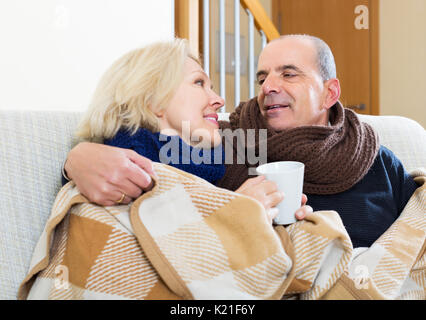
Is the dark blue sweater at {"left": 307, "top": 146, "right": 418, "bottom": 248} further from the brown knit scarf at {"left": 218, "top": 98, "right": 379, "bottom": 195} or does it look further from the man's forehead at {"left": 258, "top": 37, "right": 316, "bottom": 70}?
the man's forehead at {"left": 258, "top": 37, "right": 316, "bottom": 70}

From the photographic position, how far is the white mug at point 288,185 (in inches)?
31.3

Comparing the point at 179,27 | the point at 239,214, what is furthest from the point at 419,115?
the point at 239,214

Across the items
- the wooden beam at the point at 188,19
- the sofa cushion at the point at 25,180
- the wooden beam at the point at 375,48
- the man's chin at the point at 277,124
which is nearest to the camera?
the sofa cushion at the point at 25,180

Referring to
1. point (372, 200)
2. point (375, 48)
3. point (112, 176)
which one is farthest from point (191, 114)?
point (375, 48)

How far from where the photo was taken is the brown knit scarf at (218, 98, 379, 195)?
3.74 feet

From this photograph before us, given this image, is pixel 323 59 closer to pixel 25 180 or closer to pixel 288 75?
pixel 288 75

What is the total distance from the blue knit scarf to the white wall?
2.54ft

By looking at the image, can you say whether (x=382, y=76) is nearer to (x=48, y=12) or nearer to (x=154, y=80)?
(x=48, y=12)

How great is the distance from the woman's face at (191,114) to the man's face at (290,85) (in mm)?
313

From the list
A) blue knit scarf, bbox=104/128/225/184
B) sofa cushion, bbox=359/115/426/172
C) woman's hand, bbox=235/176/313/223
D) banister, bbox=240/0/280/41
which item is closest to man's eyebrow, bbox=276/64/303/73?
sofa cushion, bbox=359/115/426/172

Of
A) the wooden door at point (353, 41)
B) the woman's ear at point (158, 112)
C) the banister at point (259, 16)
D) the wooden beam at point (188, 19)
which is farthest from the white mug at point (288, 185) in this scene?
the wooden door at point (353, 41)

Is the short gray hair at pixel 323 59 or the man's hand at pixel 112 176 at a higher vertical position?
the short gray hair at pixel 323 59

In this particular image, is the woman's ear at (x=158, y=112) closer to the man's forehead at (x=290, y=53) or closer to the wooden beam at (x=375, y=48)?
the man's forehead at (x=290, y=53)

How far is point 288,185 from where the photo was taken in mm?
806
